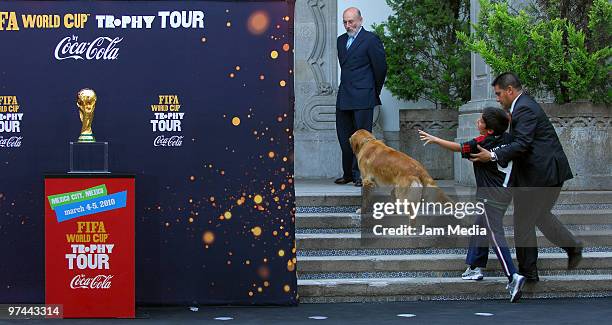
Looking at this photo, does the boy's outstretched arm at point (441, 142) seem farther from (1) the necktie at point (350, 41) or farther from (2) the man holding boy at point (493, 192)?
(1) the necktie at point (350, 41)

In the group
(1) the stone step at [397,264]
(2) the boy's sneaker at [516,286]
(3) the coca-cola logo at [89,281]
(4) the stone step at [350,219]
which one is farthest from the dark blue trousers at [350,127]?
(3) the coca-cola logo at [89,281]

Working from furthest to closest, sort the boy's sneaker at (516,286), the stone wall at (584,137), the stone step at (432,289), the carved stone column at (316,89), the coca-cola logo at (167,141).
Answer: the carved stone column at (316,89), the stone wall at (584,137), the stone step at (432,289), the boy's sneaker at (516,286), the coca-cola logo at (167,141)

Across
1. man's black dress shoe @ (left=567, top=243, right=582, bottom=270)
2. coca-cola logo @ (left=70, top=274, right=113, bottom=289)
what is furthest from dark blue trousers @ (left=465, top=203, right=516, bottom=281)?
coca-cola logo @ (left=70, top=274, right=113, bottom=289)

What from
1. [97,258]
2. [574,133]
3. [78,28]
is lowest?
[97,258]

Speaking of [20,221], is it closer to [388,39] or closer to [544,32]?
[544,32]

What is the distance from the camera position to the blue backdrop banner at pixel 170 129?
10062 millimetres

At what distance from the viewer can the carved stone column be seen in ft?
54.6

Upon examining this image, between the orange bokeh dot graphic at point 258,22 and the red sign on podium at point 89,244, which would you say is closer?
the red sign on podium at point 89,244

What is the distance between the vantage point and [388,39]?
688 inches

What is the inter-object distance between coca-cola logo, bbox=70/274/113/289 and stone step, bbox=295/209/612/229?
2.75 meters

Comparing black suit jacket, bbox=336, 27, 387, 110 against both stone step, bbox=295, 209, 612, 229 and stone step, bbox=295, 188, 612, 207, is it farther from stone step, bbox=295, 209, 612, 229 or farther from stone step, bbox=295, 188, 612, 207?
stone step, bbox=295, 209, 612, 229

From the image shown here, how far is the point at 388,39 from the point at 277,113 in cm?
749

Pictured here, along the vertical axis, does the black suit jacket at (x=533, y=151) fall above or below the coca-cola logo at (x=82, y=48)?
below

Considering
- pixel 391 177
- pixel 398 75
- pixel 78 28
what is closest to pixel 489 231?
pixel 391 177
